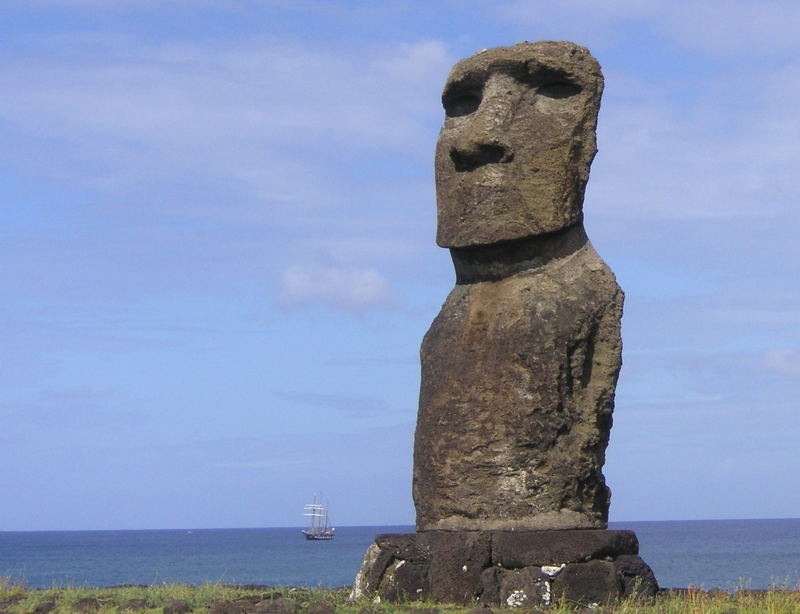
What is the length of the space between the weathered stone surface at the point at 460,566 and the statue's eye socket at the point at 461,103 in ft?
11.6

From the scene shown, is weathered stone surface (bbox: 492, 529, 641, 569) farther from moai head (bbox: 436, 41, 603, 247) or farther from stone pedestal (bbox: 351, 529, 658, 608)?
moai head (bbox: 436, 41, 603, 247)

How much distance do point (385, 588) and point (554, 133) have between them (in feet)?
12.4

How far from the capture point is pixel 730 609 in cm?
917

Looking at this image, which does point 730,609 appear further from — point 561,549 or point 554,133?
point 554,133

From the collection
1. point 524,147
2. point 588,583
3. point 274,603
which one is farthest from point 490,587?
point 524,147

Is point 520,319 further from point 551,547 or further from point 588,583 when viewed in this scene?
point 588,583

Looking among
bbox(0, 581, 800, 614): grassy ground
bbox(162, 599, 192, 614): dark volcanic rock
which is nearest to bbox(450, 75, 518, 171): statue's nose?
bbox(0, 581, 800, 614): grassy ground

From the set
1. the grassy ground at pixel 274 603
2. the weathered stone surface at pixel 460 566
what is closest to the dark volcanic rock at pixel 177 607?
the grassy ground at pixel 274 603

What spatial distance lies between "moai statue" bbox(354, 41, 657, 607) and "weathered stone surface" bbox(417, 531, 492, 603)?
0.01m

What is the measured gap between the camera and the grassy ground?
9.16 metres

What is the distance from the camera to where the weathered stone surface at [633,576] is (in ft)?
31.9

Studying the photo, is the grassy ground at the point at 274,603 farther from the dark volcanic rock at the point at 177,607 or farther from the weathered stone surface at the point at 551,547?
the weathered stone surface at the point at 551,547

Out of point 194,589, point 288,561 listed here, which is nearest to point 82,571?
point 288,561

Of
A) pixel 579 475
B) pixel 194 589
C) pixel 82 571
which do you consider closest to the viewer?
pixel 579 475
